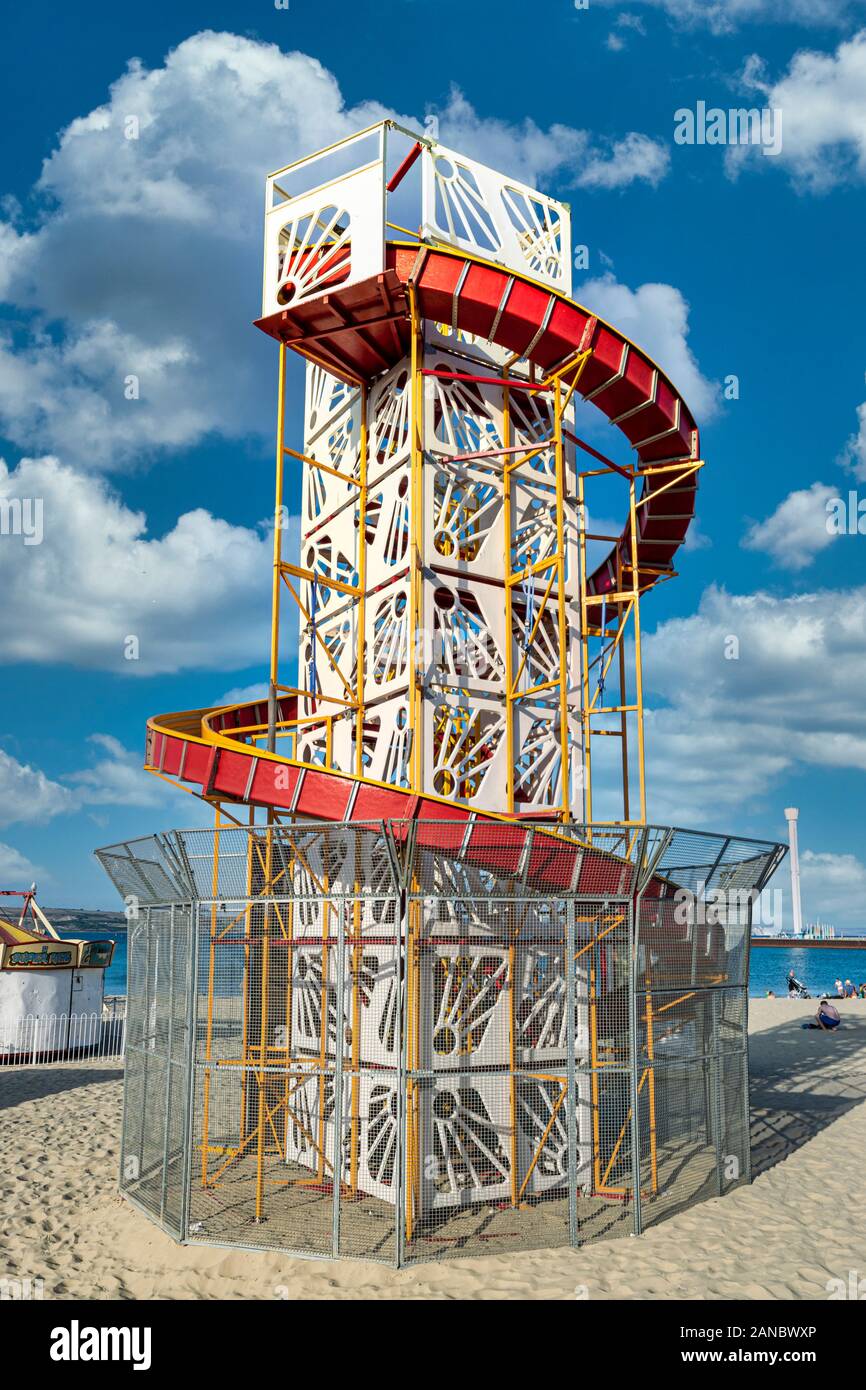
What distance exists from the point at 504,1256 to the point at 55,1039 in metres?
20.5

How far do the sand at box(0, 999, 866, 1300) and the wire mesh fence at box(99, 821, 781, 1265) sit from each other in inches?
15.1

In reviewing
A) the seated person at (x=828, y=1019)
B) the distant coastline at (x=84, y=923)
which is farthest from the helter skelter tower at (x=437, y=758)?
the distant coastline at (x=84, y=923)

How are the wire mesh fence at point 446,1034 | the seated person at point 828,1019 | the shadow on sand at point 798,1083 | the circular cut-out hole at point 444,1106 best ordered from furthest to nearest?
the seated person at point 828,1019
the shadow on sand at point 798,1083
the circular cut-out hole at point 444,1106
the wire mesh fence at point 446,1034

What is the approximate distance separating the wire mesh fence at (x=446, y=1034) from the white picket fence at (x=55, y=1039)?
1448 centimetres

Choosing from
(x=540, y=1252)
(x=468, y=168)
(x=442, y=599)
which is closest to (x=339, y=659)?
(x=442, y=599)

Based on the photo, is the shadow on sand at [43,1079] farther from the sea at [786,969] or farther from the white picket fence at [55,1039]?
the sea at [786,969]

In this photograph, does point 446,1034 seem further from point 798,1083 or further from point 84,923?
point 84,923

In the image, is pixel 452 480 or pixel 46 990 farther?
pixel 46 990

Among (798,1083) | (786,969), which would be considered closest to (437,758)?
(798,1083)

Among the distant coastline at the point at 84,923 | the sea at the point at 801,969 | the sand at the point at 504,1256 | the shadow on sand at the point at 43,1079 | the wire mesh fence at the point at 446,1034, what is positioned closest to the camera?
the sand at the point at 504,1256

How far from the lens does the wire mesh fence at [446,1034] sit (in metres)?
11.2

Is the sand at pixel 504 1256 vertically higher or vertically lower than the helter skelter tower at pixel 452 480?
lower

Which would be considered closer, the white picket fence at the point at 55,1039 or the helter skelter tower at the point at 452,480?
the helter skelter tower at the point at 452,480

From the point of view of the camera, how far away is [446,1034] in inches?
524
